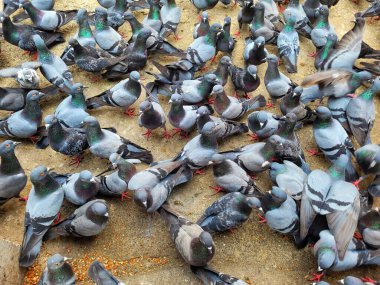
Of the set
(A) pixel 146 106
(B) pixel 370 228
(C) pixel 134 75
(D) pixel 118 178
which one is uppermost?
(C) pixel 134 75

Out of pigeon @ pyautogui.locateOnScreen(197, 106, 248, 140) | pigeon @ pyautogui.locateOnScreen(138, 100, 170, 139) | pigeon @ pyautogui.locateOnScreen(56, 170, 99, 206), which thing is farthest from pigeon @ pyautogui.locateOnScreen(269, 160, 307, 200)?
pigeon @ pyautogui.locateOnScreen(56, 170, 99, 206)

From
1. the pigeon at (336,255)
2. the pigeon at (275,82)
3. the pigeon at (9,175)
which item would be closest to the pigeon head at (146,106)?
the pigeon at (9,175)

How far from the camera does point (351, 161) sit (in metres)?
6.95

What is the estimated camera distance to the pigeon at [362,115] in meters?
7.12

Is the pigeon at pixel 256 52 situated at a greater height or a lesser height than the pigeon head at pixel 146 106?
greater

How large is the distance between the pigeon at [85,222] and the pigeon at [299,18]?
18.3 ft

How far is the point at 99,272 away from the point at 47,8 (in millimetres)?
6292

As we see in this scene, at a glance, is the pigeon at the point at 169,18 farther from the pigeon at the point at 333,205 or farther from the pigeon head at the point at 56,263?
the pigeon head at the point at 56,263

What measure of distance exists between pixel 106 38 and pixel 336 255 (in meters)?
5.59

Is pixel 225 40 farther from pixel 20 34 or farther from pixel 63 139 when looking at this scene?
pixel 20 34

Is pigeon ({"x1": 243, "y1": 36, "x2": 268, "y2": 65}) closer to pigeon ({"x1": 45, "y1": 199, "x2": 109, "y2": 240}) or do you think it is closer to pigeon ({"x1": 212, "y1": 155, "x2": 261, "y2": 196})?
pigeon ({"x1": 212, "y1": 155, "x2": 261, "y2": 196})

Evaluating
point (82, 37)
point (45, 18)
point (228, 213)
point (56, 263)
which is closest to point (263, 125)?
point (228, 213)

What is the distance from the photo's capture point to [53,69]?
8.00 m

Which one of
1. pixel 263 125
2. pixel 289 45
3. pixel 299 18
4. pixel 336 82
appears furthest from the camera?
pixel 299 18
